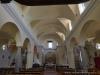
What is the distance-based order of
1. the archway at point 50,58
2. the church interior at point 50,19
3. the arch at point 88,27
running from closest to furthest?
the church interior at point 50,19 → the arch at point 88,27 → the archway at point 50,58

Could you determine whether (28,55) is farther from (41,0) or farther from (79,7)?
(41,0)

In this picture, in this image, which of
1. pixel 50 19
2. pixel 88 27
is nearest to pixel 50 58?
pixel 50 19

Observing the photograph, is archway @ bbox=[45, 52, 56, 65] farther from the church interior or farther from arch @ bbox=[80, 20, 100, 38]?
arch @ bbox=[80, 20, 100, 38]

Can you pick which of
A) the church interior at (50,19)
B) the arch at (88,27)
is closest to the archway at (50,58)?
the church interior at (50,19)

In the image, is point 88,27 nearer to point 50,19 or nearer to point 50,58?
point 50,19

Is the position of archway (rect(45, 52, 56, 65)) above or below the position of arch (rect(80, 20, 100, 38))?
below

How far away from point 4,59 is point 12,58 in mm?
1243

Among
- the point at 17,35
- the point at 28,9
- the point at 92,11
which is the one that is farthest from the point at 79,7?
the point at 17,35

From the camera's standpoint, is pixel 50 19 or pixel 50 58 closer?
pixel 50 19

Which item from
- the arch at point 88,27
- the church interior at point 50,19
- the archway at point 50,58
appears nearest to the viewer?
the church interior at point 50,19

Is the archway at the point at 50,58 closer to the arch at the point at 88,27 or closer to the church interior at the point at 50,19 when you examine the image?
the church interior at the point at 50,19

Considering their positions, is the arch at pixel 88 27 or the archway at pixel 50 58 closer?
the arch at pixel 88 27

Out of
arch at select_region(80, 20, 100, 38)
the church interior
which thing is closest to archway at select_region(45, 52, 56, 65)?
the church interior

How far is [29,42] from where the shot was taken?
18.2 m
